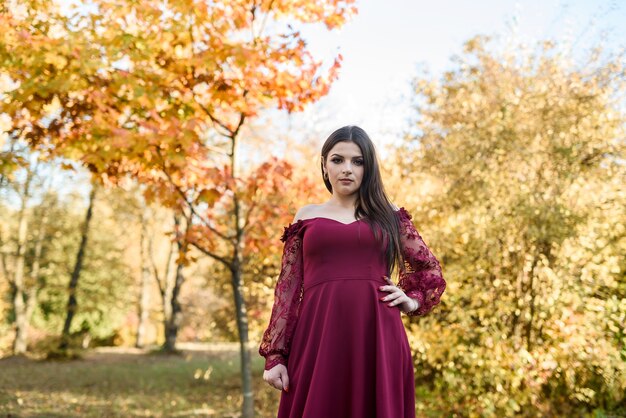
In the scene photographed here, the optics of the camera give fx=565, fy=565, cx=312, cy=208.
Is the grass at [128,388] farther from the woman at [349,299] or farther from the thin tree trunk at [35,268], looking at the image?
the woman at [349,299]

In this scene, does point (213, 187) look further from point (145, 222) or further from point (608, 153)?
point (145, 222)

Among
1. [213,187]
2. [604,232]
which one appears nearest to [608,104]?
[604,232]

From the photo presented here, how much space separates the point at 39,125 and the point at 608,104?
18.5ft

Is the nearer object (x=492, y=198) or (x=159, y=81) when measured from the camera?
(x=159, y=81)

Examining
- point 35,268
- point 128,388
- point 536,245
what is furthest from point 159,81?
point 35,268

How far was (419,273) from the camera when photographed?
2.47 metres

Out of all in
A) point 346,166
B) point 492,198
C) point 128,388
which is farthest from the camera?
point 128,388

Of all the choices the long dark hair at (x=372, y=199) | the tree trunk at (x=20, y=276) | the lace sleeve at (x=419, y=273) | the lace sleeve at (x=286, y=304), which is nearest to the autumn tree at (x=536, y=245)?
the lace sleeve at (x=419, y=273)

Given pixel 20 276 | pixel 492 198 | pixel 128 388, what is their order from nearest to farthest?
pixel 492 198 → pixel 128 388 → pixel 20 276

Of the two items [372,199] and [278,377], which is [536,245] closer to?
[372,199]

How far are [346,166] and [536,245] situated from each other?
3489 millimetres

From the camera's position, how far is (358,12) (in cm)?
538

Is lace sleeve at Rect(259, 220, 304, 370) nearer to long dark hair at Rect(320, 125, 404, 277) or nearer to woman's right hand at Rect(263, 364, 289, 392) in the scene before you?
woman's right hand at Rect(263, 364, 289, 392)

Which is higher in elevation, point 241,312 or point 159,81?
point 159,81
